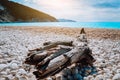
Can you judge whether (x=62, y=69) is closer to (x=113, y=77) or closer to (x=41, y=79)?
(x=41, y=79)

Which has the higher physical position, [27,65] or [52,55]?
[52,55]

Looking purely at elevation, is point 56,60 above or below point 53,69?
above

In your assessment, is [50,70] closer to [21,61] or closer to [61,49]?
[61,49]

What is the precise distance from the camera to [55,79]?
13.7 feet

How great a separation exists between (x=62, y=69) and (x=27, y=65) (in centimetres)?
138

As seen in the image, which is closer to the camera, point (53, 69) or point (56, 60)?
point (53, 69)

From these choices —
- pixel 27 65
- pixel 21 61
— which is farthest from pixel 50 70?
pixel 21 61

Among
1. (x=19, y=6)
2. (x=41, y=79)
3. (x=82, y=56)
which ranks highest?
(x=19, y=6)

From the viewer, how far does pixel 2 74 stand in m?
4.34

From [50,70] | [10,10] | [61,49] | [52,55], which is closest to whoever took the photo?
[50,70]

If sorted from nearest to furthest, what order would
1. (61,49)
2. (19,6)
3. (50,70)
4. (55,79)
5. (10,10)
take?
(55,79)
(50,70)
(61,49)
(10,10)
(19,6)

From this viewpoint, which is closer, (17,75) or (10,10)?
(17,75)

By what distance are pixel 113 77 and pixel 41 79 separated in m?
1.98

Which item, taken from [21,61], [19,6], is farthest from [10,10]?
[21,61]
